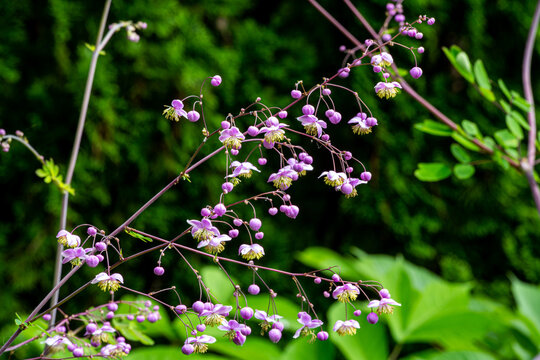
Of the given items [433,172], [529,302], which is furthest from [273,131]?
[529,302]

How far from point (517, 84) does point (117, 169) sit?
1.59m

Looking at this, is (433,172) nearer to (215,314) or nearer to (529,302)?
(215,314)

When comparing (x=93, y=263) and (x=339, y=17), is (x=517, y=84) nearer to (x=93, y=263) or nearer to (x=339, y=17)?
(x=339, y=17)

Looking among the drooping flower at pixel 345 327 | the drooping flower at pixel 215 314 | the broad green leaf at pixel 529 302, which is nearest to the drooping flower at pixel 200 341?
the drooping flower at pixel 215 314

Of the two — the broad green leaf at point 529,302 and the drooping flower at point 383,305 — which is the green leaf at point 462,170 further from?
the broad green leaf at point 529,302

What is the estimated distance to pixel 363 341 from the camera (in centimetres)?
137

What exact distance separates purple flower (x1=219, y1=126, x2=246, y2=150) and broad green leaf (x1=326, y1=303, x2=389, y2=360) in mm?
894

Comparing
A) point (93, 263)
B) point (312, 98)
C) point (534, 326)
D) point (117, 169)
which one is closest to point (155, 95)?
point (117, 169)

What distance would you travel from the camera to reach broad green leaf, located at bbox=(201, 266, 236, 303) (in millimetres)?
1414

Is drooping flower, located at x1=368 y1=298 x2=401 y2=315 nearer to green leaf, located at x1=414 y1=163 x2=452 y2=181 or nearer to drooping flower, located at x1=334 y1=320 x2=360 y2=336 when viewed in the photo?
drooping flower, located at x1=334 y1=320 x2=360 y2=336

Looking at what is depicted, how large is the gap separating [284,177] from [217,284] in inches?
39.1

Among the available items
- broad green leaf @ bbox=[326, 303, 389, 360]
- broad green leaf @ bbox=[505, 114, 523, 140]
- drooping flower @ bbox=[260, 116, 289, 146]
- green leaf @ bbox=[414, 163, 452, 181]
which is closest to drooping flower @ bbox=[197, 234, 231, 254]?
drooping flower @ bbox=[260, 116, 289, 146]

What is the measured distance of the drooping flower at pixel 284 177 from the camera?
20.5 inches

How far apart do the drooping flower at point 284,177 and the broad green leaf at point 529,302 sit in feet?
4.07
